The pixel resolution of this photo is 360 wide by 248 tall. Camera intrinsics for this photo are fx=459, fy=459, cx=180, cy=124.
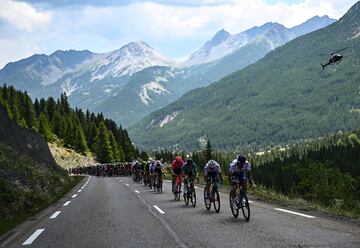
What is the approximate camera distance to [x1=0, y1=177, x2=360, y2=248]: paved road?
10008 mm

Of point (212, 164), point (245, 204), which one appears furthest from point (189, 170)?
point (245, 204)

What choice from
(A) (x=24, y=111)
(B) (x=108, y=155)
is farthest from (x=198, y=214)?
(A) (x=24, y=111)

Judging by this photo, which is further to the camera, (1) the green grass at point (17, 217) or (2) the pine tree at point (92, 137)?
(2) the pine tree at point (92, 137)

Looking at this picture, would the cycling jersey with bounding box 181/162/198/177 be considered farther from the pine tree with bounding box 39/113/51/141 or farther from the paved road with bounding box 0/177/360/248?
the pine tree with bounding box 39/113/51/141

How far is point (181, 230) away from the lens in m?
11.9

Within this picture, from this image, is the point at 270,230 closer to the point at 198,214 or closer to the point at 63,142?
the point at 198,214

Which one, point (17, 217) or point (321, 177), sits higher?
point (321, 177)

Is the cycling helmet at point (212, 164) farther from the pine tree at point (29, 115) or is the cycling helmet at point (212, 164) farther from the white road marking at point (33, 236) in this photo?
the pine tree at point (29, 115)

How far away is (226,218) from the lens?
1425cm

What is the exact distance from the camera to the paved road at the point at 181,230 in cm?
1001

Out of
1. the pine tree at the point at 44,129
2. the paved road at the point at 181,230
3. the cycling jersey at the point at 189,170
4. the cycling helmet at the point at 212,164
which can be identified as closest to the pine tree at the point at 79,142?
the pine tree at the point at 44,129

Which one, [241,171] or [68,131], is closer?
[241,171]

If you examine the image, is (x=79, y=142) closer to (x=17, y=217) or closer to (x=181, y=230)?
(x=17, y=217)

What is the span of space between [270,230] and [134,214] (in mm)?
6046
